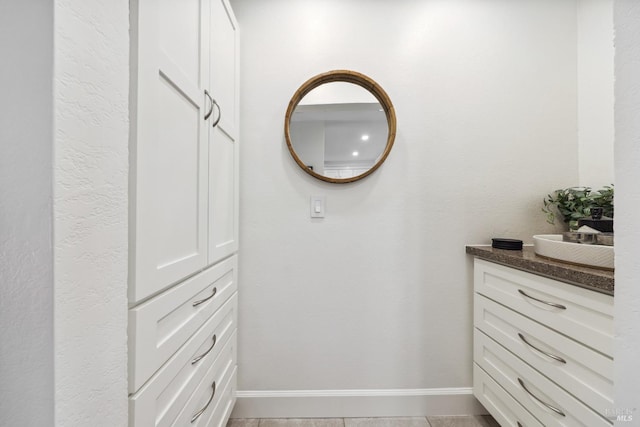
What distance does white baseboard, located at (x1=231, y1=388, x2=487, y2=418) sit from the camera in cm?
138

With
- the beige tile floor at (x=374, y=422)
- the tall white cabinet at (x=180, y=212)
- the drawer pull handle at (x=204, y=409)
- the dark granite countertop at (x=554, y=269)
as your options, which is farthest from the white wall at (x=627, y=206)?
the beige tile floor at (x=374, y=422)

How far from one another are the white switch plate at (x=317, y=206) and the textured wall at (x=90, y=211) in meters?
0.96

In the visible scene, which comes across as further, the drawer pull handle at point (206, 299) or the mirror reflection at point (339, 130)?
the mirror reflection at point (339, 130)

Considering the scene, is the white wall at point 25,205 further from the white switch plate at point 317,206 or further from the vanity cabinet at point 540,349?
the vanity cabinet at point 540,349

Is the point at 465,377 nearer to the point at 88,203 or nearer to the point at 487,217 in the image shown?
the point at 487,217

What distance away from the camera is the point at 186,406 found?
79 cm

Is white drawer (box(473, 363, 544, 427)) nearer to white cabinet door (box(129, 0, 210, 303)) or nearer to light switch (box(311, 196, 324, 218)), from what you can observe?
light switch (box(311, 196, 324, 218))

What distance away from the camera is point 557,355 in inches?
35.8

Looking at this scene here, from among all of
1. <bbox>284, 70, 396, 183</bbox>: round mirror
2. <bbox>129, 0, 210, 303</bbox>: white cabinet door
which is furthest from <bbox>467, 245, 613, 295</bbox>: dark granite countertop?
<bbox>129, 0, 210, 303</bbox>: white cabinet door

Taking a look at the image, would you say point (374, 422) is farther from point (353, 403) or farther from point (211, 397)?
point (211, 397)

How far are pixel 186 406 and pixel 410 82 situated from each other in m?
1.68

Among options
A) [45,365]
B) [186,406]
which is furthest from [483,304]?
[45,365]

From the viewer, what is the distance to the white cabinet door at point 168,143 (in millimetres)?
578

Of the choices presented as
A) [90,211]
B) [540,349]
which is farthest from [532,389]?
[90,211]
